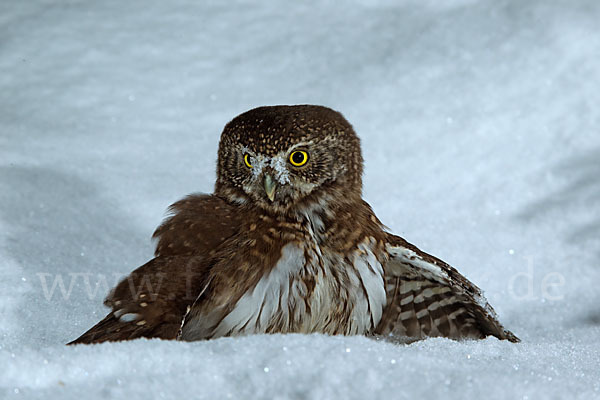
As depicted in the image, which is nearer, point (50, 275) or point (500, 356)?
point (500, 356)

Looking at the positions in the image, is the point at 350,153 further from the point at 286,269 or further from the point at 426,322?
the point at 426,322

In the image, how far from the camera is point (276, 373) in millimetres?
1605

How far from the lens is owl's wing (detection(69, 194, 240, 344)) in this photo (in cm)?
200

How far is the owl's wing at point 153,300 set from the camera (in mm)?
1986

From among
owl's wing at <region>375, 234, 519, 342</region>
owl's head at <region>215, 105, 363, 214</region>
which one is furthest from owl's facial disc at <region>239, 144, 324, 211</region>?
owl's wing at <region>375, 234, 519, 342</region>

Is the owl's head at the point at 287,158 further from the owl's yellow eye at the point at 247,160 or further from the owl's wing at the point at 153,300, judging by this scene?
the owl's wing at the point at 153,300

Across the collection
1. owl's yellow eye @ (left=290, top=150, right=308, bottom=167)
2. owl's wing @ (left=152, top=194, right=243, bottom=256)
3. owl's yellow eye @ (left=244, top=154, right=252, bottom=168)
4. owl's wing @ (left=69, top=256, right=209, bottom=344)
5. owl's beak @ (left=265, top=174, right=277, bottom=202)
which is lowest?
owl's wing @ (left=69, top=256, right=209, bottom=344)

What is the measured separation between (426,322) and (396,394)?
39.8 inches

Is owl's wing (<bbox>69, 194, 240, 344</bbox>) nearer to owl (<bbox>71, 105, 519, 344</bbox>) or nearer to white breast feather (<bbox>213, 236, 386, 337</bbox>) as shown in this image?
owl (<bbox>71, 105, 519, 344</bbox>)

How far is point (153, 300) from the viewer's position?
204 cm

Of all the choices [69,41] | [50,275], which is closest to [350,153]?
[50,275]

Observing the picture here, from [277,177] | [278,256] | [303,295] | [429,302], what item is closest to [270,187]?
[277,177]

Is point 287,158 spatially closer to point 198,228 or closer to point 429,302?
point 198,228

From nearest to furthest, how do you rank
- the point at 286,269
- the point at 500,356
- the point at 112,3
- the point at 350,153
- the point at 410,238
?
the point at 500,356 → the point at 286,269 → the point at 350,153 → the point at 410,238 → the point at 112,3
